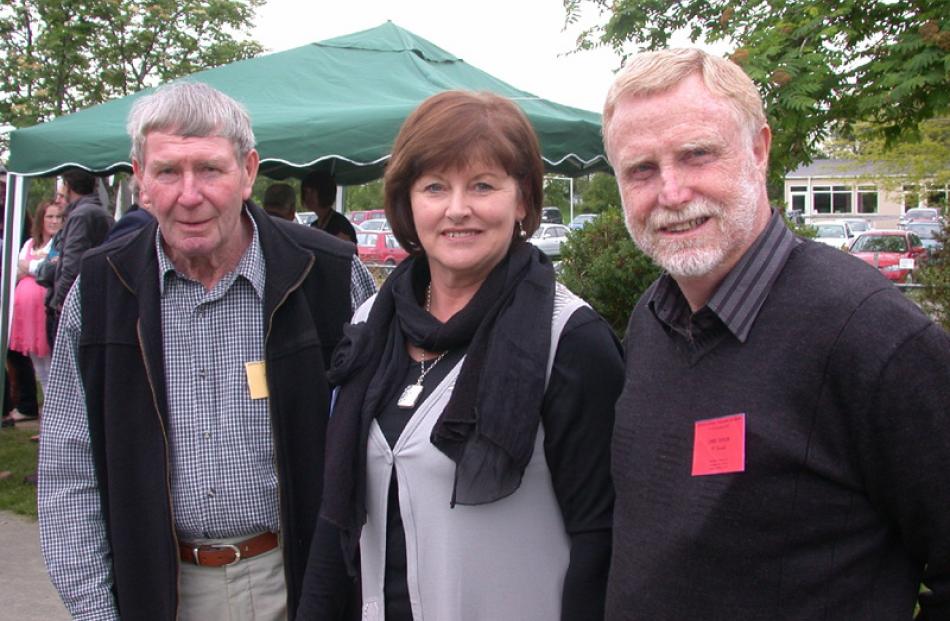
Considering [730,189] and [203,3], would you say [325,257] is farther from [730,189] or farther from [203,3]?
[203,3]

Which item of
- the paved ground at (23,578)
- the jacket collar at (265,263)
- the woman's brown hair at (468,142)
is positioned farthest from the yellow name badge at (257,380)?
the paved ground at (23,578)

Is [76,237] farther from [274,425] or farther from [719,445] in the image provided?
[719,445]

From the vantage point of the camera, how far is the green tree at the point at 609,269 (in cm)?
616

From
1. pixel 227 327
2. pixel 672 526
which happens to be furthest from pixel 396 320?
pixel 672 526

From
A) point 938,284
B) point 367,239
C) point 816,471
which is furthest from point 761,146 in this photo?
point 367,239

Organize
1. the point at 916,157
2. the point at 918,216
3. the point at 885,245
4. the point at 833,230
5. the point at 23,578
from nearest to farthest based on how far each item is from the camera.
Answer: the point at 23,578 → the point at 885,245 → the point at 916,157 → the point at 833,230 → the point at 918,216

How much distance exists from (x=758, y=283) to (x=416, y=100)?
5.58 meters

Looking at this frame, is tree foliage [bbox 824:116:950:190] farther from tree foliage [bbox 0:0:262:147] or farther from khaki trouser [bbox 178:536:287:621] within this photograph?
khaki trouser [bbox 178:536:287:621]

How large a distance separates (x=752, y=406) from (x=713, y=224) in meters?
0.35

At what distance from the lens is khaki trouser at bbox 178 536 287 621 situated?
91.1 inches

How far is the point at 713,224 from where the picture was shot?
65.6 inches

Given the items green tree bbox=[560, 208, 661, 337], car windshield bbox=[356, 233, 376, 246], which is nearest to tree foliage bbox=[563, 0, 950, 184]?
green tree bbox=[560, 208, 661, 337]

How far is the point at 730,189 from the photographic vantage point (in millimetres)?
1663

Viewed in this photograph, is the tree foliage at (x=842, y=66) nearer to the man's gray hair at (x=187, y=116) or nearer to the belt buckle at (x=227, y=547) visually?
the man's gray hair at (x=187, y=116)
